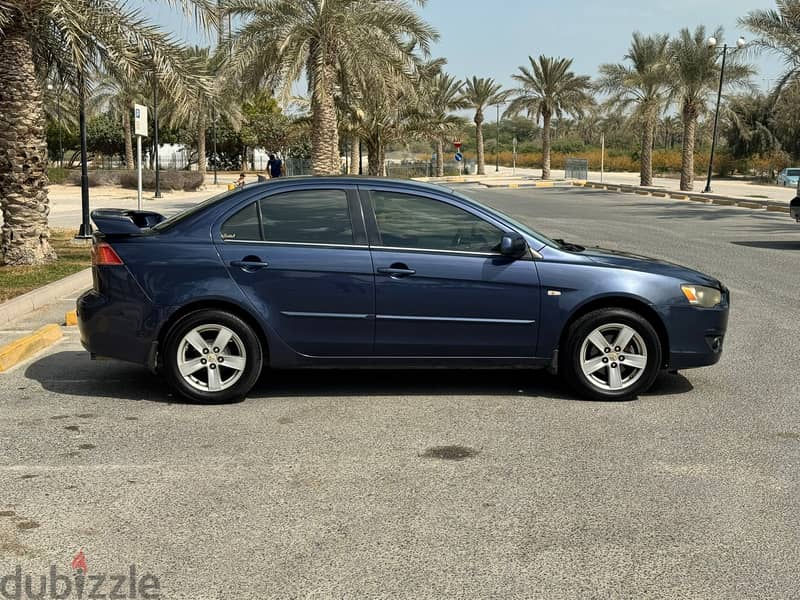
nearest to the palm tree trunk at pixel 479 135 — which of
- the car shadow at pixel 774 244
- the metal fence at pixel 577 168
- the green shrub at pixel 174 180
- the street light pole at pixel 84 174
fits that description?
the metal fence at pixel 577 168

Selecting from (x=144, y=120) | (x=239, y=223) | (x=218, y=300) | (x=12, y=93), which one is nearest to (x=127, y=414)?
(x=218, y=300)

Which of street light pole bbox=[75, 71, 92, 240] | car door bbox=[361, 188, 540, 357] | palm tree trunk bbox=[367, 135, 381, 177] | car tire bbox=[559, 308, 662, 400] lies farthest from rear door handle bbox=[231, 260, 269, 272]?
palm tree trunk bbox=[367, 135, 381, 177]

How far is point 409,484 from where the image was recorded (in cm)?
480

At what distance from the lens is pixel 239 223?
648 cm

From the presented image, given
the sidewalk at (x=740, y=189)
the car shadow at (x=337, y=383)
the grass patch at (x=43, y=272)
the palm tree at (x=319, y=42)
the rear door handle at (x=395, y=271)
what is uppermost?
the palm tree at (x=319, y=42)

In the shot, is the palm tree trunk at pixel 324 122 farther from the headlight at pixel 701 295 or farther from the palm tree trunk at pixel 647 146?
the palm tree trunk at pixel 647 146

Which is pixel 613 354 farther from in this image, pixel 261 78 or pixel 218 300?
pixel 261 78

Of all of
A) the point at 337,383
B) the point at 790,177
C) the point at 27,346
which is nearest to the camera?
the point at 337,383

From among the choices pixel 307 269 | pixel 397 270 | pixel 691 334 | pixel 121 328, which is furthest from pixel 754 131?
pixel 121 328

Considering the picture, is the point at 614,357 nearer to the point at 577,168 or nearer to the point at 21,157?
the point at 21,157

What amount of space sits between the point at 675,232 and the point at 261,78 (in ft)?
40.3

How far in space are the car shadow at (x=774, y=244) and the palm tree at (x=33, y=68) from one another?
448 inches

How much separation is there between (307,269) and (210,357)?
0.91 meters

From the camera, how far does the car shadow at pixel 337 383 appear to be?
6.77 metres
